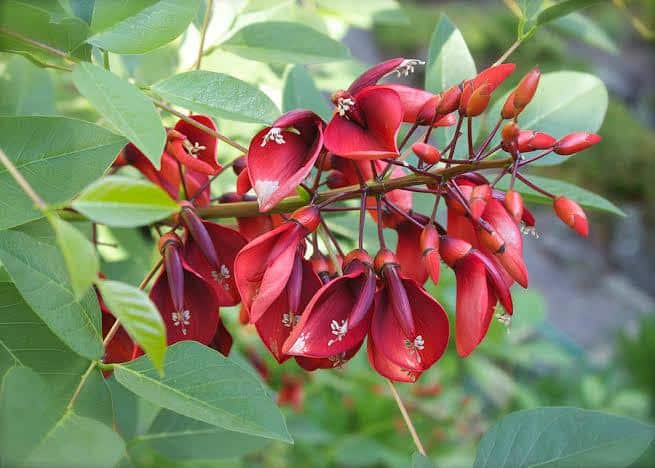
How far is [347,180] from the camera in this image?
2.18ft

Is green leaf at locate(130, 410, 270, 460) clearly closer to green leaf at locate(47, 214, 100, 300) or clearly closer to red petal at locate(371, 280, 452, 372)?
red petal at locate(371, 280, 452, 372)

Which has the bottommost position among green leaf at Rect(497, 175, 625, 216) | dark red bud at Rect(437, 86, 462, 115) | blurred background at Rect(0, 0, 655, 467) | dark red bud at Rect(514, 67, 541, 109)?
blurred background at Rect(0, 0, 655, 467)

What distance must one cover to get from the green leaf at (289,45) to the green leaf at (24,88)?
0.27 m

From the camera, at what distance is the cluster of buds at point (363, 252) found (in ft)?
1.75

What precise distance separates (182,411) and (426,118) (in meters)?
0.31

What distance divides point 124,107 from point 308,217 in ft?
0.59

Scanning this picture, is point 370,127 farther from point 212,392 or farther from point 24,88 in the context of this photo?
point 24,88

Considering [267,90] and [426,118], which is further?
[267,90]

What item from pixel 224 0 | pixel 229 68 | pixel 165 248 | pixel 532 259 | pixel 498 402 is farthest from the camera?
pixel 532 259

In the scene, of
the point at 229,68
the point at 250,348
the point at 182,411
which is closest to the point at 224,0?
the point at 229,68

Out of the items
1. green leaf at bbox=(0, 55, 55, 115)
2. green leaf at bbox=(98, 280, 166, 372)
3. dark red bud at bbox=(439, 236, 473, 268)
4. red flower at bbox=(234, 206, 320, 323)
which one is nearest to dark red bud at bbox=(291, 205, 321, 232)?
red flower at bbox=(234, 206, 320, 323)

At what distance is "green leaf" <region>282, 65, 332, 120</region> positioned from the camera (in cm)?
78

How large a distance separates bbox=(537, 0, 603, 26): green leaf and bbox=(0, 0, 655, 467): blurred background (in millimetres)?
182

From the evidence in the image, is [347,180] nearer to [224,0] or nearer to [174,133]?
[174,133]
